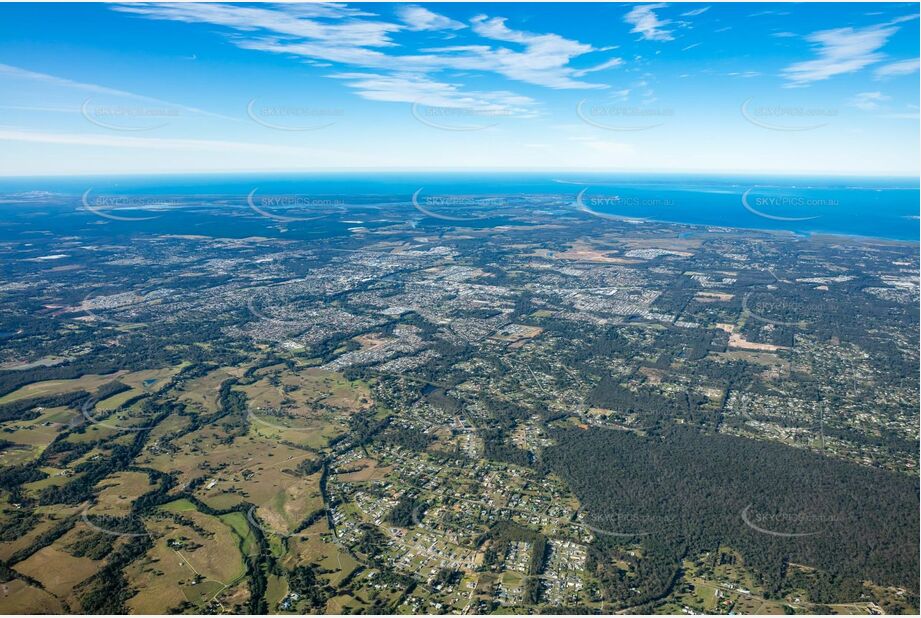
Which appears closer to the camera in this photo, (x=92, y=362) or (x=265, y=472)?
(x=265, y=472)

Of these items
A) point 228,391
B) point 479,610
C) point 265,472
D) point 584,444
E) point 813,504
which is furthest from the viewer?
point 228,391

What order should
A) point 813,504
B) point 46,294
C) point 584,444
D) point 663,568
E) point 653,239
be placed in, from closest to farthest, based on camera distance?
point 663,568, point 813,504, point 584,444, point 46,294, point 653,239

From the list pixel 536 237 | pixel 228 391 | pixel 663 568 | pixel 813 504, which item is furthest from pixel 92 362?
pixel 536 237

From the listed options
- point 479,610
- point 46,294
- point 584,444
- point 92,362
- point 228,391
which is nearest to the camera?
point 479,610

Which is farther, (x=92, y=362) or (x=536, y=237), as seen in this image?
(x=536, y=237)

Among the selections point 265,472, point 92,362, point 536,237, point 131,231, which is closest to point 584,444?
point 265,472

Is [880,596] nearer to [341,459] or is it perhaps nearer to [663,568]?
[663,568]

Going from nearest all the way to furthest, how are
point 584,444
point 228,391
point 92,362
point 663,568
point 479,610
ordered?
point 479,610, point 663,568, point 584,444, point 228,391, point 92,362

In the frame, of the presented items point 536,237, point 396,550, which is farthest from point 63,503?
point 536,237

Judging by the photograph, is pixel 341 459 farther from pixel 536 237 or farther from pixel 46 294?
pixel 536 237
